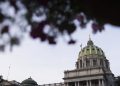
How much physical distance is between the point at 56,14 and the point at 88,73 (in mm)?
55339

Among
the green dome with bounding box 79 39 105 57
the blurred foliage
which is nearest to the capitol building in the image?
the green dome with bounding box 79 39 105 57

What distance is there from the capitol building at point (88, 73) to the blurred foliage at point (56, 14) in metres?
54.1

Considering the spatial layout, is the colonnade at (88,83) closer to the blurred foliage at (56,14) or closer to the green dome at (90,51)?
the green dome at (90,51)

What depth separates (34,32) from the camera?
155 inches

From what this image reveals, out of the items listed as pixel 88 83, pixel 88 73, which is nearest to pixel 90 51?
pixel 88 73

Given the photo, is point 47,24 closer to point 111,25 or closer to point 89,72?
point 111,25

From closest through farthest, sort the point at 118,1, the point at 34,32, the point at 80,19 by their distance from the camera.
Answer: the point at 118,1, the point at 34,32, the point at 80,19

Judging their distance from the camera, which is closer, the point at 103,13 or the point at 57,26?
the point at 103,13

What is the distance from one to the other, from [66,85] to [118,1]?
56.8 m

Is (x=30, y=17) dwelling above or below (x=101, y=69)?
below

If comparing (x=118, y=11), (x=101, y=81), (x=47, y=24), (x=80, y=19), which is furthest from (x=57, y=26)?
(x=101, y=81)

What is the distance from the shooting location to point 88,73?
58.8 metres

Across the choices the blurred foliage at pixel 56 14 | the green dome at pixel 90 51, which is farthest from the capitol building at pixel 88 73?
the blurred foliage at pixel 56 14

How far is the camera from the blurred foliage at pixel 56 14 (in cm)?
371
